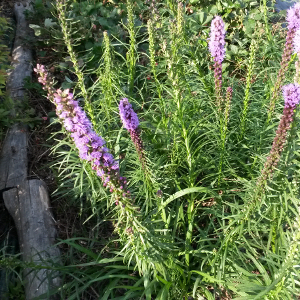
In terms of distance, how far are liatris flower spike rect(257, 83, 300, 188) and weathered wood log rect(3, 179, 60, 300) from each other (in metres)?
1.74

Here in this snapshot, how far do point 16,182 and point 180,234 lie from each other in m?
1.73

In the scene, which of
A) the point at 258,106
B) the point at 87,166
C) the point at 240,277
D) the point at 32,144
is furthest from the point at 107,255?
the point at 258,106

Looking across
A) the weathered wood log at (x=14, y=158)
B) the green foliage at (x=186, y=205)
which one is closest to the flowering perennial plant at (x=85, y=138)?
the green foliage at (x=186, y=205)

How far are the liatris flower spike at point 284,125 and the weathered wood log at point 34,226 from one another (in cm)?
174

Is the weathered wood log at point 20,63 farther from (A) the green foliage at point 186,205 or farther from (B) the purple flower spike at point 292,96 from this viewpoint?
(B) the purple flower spike at point 292,96

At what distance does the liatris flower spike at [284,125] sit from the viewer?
66.8 inches

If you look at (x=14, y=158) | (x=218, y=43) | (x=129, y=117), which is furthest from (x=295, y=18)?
(x=14, y=158)

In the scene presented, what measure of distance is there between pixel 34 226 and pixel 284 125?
2.21 m

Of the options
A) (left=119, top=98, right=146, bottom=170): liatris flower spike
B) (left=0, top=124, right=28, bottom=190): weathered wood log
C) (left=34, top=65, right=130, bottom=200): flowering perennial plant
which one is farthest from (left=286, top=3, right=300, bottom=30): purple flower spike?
(left=0, top=124, right=28, bottom=190): weathered wood log

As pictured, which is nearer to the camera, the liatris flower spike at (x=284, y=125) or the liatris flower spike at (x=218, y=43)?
the liatris flower spike at (x=284, y=125)

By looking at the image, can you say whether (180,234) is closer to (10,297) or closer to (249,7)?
(10,297)

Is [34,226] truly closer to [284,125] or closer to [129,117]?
[129,117]

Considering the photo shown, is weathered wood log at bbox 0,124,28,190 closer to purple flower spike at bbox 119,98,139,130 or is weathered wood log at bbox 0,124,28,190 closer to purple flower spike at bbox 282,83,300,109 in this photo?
purple flower spike at bbox 119,98,139,130

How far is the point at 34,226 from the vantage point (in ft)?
9.37
